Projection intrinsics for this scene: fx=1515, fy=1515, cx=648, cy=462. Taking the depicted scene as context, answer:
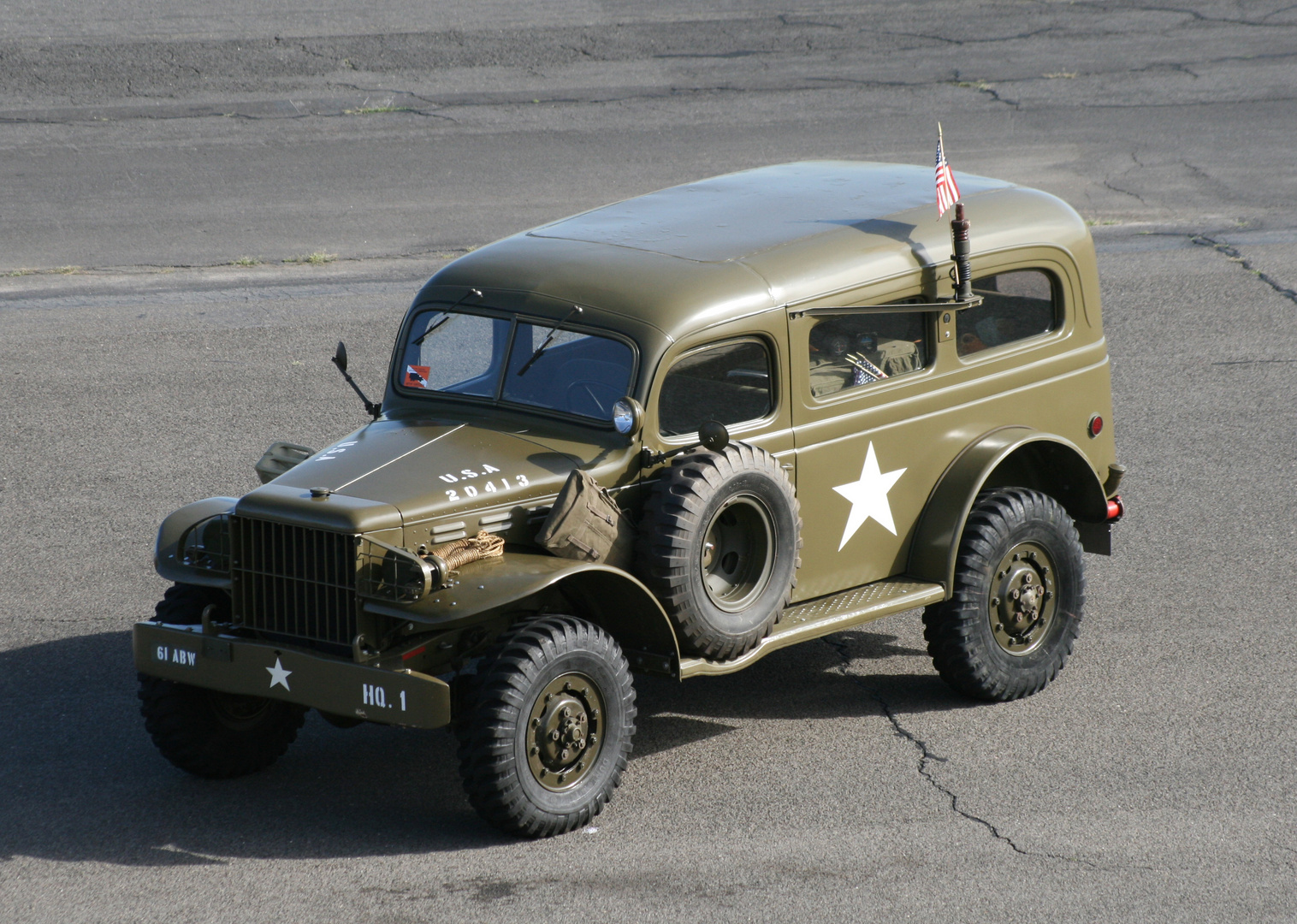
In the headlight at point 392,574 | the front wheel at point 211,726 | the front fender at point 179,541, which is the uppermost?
the headlight at point 392,574

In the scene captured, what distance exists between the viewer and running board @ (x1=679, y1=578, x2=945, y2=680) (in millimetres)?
6859

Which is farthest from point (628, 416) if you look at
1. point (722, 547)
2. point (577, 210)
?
point (577, 210)

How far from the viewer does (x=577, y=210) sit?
16.2 meters

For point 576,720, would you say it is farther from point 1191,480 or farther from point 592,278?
point 1191,480

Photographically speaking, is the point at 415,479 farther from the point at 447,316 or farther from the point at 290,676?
the point at 447,316

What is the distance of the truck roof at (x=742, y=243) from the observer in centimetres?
689

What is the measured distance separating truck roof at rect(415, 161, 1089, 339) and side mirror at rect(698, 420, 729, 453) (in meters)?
0.48

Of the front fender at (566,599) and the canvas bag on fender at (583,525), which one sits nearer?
the front fender at (566,599)

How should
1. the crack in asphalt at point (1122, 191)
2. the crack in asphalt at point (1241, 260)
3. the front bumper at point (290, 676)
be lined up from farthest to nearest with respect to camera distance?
1. the crack in asphalt at point (1122, 191)
2. the crack in asphalt at point (1241, 260)
3. the front bumper at point (290, 676)

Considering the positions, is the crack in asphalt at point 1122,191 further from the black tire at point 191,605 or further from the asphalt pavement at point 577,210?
the black tire at point 191,605

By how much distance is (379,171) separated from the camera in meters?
17.7

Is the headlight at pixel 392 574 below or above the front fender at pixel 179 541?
above

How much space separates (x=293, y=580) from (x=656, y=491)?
1551mm

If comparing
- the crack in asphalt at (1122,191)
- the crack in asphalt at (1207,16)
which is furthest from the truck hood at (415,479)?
the crack in asphalt at (1207,16)
